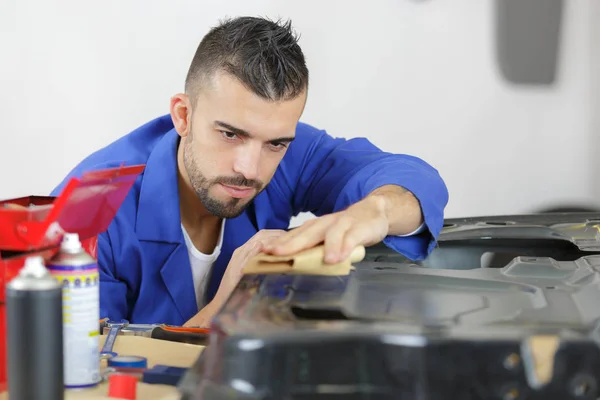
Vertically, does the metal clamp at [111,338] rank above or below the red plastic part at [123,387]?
below

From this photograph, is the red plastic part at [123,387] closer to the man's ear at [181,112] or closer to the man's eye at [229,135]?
the man's eye at [229,135]

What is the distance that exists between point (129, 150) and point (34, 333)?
95cm

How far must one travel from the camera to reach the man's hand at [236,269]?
1.31 metres

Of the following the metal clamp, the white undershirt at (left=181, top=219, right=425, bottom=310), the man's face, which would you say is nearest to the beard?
the man's face

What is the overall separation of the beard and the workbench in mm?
475

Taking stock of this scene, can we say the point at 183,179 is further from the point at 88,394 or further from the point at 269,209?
the point at 88,394

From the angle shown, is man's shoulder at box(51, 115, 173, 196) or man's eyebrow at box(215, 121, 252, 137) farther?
man's shoulder at box(51, 115, 173, 196)

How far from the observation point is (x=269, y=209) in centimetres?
172

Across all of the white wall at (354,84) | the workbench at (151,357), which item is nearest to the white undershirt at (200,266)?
the workbench at (151,357)

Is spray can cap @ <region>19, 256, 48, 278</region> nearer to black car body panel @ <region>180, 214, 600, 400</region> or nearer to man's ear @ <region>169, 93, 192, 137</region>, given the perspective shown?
black car body panel @ <region>180, 214, 600, 400</region>

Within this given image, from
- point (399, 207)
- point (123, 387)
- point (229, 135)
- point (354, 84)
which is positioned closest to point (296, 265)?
point (123, 387)

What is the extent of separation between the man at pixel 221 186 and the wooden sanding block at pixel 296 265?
0.26 metres

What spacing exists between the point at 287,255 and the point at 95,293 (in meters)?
0.26

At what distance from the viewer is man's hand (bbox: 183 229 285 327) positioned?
4.29 feet
